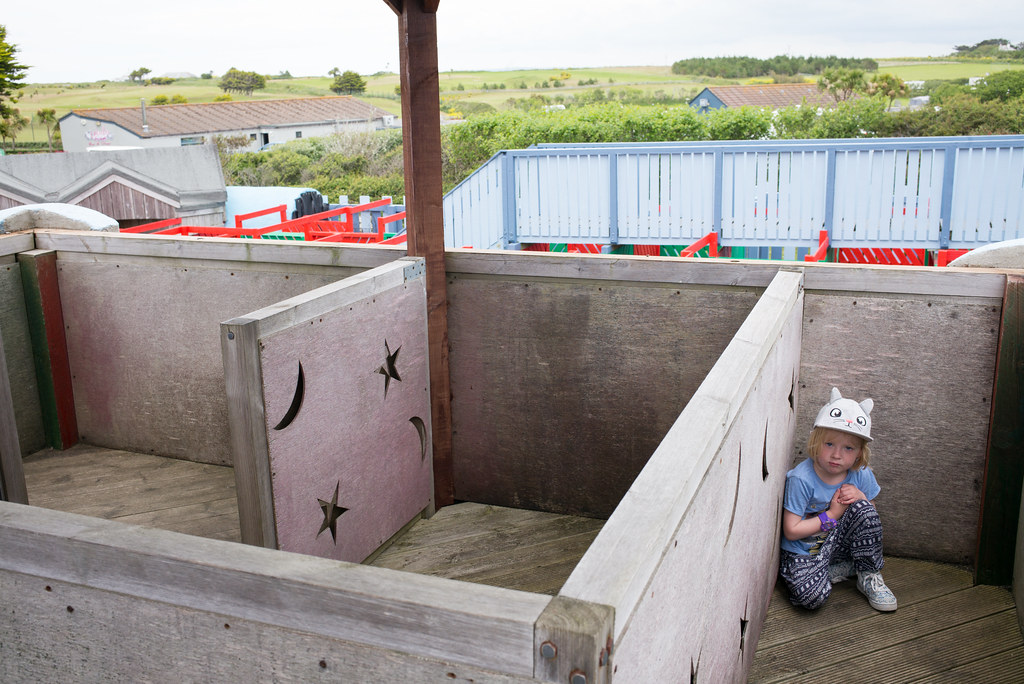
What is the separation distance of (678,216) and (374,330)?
25.1 feet

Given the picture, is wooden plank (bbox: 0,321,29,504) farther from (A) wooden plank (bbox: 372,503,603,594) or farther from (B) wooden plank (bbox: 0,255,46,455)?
(B) wooden plank (bbox: 0,255,46,455)

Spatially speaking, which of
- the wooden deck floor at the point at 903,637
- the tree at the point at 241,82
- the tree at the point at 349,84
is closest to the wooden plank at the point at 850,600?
the wooden deck floor at the point at 903,637

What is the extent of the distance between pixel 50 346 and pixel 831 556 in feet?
13.1

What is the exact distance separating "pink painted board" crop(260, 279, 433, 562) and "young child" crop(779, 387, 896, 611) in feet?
5.17

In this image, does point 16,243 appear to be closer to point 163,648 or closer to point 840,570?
point 163,648

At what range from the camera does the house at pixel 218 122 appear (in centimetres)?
5872

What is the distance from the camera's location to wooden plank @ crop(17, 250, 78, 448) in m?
4.61

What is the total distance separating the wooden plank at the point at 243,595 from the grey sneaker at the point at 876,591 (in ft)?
8.17

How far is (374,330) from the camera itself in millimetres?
3461

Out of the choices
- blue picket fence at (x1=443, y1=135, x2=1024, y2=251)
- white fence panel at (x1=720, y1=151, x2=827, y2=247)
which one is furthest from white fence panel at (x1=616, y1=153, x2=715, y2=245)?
white fence panel at (x1=720, y1=151, x2=827, y2=247)

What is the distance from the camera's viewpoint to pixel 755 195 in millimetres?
10125

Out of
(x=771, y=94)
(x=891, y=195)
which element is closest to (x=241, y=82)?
(x=771, y=94)

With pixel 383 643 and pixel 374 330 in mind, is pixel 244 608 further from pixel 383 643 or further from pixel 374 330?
pixel 374 330

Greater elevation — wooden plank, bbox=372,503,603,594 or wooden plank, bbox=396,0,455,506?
wooden plank, bbox=396,0,455,506
